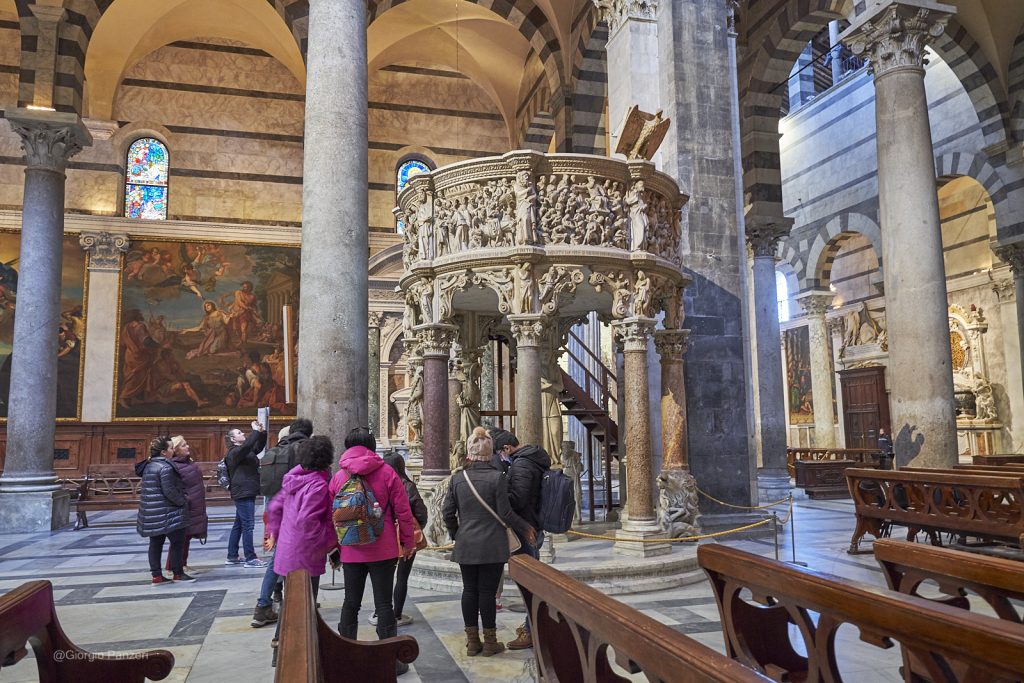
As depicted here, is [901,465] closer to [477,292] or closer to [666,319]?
[666,319]

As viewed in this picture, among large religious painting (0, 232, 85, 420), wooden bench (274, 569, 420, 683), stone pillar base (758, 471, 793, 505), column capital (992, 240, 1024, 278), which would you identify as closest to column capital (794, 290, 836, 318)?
column capital (992, 240, 1024, 278)

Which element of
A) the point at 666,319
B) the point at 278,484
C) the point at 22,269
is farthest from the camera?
the point at 22,269

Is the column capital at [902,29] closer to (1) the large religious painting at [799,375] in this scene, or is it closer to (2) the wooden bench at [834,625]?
(2) the wooden bench at [834,625]

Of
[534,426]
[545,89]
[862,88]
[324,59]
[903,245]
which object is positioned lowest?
[534,426]

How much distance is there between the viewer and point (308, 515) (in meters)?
4.40

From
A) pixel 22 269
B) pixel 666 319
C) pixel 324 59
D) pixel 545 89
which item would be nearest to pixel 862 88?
pixel 545 89

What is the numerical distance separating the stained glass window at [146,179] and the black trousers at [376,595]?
16472 millimetres

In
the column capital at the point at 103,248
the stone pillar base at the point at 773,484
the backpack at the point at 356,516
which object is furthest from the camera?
the column capital at the point at 103,248

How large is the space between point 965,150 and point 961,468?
1501 cm

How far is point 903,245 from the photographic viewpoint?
9852 mm

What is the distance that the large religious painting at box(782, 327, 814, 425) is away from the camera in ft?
87.6

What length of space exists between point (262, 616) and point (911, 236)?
904cm

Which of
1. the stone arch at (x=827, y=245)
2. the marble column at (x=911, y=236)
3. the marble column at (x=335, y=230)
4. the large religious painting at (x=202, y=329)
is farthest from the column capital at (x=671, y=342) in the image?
the stone arch at (x=827, y=245)

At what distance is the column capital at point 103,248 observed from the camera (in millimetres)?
17250
